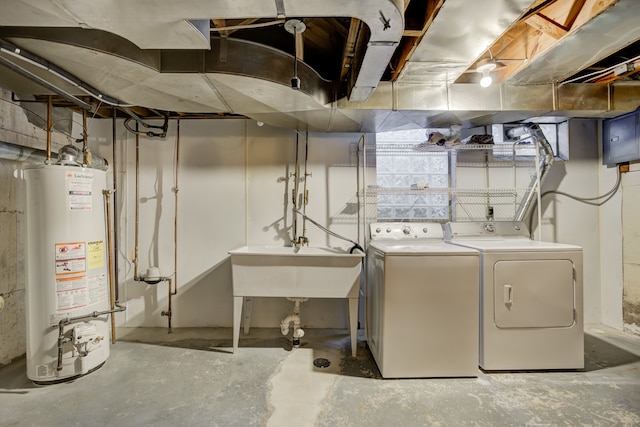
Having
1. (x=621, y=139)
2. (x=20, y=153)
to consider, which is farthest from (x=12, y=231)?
(x=621, y=139)

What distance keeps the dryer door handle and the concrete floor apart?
54 cm

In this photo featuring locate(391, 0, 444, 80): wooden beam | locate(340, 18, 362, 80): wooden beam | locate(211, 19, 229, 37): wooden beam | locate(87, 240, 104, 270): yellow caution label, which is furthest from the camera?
locate(87, 240, 104, 270): yellow caution label

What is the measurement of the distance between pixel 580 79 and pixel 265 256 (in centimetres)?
295

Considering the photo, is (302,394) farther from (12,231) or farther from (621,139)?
(621,139)

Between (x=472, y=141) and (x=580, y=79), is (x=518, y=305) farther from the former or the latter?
(x=580, y=79)

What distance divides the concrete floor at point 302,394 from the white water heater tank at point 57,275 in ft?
0.65

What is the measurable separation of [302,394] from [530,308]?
174 cm

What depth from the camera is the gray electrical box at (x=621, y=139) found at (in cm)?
261

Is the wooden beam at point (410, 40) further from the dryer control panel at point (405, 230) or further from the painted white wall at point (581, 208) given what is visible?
the painted white wall at point (581, 208)

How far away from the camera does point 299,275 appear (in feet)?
7.89

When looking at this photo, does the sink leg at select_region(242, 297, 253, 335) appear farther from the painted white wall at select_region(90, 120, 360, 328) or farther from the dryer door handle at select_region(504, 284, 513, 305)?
the dryer door handle at select_region(504, 284, 513, 305)

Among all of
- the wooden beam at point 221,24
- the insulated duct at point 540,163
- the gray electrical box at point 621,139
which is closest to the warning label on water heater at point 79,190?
the wooden beam at point 221,24

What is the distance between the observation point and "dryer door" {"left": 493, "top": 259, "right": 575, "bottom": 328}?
2148mm

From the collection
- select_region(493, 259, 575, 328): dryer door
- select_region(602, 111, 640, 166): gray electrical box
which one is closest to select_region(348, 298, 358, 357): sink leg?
select_region(493, 259, 575, 328): dryer door
